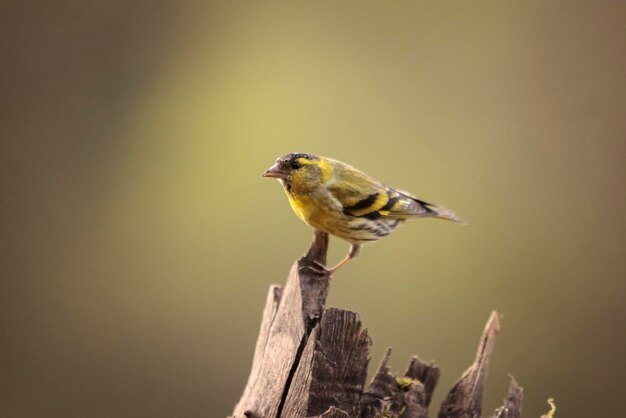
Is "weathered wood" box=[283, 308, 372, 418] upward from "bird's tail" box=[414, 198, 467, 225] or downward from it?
downward

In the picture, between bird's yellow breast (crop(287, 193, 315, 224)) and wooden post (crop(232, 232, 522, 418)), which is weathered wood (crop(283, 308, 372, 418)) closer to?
wooden post (crop(232, 232, 522, 418))

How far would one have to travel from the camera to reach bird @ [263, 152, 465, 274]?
3043 mm

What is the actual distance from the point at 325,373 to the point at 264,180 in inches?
113

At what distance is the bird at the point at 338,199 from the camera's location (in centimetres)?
304

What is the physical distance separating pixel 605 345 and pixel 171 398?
9.51ft

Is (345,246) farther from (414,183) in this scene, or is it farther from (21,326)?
(21,326)

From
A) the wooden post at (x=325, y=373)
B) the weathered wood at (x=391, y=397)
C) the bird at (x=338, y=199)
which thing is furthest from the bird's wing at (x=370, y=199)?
the weathered wood at (x=391, y=397)

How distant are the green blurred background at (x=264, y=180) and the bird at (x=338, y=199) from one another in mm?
1375

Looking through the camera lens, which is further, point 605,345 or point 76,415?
point 76,415

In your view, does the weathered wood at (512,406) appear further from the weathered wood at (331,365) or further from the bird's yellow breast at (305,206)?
the bird's yellow breast at (305,206)

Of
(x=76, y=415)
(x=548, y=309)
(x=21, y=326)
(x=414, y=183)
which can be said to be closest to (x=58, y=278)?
(x=21, y=326)

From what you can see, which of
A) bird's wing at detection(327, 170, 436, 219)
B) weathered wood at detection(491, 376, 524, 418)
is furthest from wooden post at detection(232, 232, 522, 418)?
bird's wing at detection(327, 170, 436, 219)

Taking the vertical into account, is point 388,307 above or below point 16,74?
below

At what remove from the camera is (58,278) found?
5.00 m
